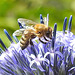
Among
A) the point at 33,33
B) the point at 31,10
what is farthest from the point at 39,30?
the point at 31,10

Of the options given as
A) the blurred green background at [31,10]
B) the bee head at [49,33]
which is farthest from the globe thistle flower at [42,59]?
the blurred green background at [31,10]

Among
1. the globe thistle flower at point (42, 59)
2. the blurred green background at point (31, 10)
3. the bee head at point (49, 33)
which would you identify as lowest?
the globe thistle flower at point (42, 59)

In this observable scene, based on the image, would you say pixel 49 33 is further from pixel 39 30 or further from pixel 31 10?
pixel 31 10

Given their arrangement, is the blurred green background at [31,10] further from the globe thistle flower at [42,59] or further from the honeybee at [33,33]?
the honeybee at [33,33]

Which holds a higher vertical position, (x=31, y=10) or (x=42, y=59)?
(x=31, y=10)

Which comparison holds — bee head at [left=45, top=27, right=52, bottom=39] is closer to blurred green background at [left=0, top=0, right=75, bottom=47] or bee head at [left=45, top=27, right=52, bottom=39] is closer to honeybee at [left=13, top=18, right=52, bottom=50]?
honeybee at [left=13, top=18, right=52, bottom=50]

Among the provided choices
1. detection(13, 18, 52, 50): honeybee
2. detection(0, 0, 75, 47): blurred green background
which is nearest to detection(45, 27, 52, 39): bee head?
detection(13, 18, 52, 50): honeybee
